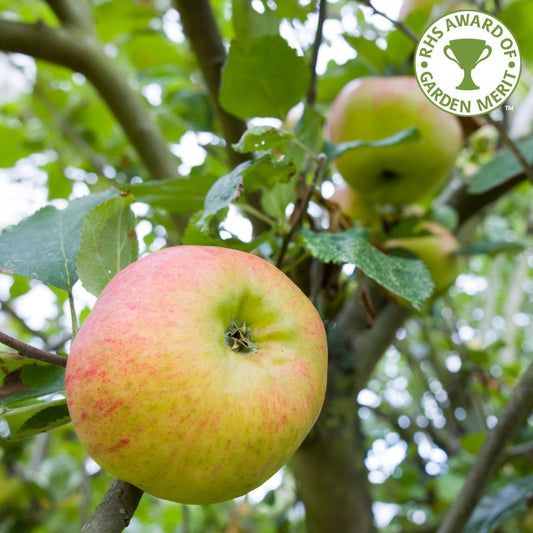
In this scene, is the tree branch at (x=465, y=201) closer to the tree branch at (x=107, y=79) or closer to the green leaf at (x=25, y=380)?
the tree branch at (x=107, y=79)

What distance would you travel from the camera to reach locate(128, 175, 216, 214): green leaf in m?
0.67

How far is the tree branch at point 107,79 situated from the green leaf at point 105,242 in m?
0.56

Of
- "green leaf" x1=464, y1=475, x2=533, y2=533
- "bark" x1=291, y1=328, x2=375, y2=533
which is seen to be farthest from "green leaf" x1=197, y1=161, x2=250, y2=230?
"green leaf" x1=464, y1=475, x2=533, y2=533

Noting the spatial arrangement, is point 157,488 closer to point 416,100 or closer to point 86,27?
point 416,100

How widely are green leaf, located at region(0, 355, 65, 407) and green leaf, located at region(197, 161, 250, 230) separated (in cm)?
20

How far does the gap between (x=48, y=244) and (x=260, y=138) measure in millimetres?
256

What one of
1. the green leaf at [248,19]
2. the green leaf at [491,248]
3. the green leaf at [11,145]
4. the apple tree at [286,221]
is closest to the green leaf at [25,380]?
the apple tree at [286,221]

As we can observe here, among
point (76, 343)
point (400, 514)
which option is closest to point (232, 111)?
point (76, 343)

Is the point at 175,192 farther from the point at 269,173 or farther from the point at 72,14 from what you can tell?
the point at 72,14

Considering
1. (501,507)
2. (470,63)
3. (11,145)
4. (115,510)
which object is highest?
(470,63)

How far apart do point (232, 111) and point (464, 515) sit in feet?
2.06

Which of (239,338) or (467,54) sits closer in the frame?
(239,338)

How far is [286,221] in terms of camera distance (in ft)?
2.30

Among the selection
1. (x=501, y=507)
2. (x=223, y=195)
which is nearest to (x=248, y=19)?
(x=223, y=195)
